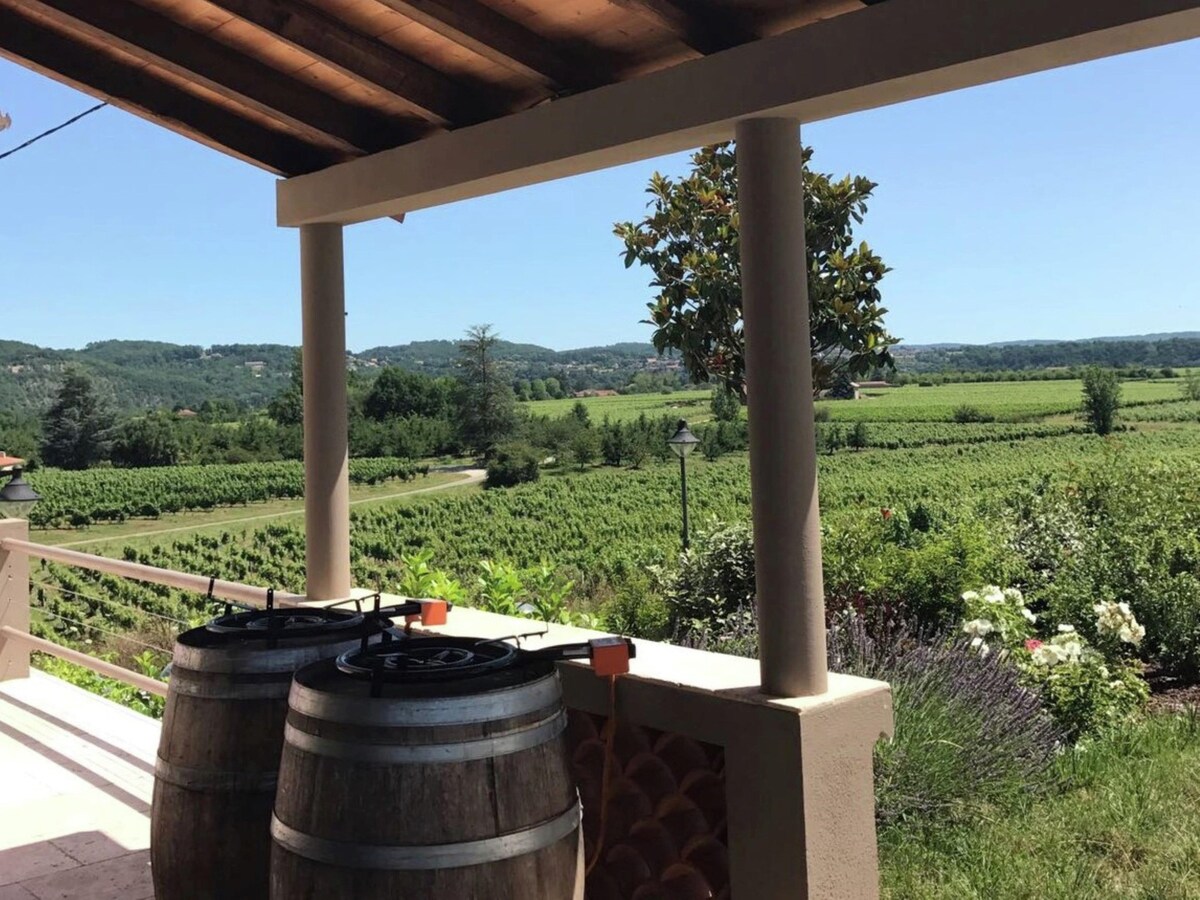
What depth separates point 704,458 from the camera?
2625 centimetres

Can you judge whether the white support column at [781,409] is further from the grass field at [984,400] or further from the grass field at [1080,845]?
the grass field at [984,400]

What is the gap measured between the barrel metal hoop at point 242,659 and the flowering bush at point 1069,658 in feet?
11.2

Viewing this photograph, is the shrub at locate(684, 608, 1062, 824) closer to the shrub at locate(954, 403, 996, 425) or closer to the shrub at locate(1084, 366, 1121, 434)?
the shrub at locate(1084, 366, 1121, 434)

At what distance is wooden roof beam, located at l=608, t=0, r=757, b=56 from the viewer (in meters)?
2.38

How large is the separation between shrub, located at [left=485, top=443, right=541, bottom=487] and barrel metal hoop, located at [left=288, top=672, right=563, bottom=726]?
26074mm

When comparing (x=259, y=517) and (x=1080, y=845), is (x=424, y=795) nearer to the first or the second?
(x=1080, y=845)

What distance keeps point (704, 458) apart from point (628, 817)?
77.9 feet

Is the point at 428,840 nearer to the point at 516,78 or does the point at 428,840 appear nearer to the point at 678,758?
the point at 678,758

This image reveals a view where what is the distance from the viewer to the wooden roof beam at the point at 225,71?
117 inches

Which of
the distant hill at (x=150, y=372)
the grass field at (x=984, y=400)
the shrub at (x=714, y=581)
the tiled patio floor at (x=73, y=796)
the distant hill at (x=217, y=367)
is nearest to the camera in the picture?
the tiled patio floor at (x=73, y=796)

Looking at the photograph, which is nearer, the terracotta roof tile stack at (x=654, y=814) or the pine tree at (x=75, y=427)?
the terracotta roof tile stack at (x=654, y=814)

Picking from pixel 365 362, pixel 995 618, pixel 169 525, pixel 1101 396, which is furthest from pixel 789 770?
pixel 365 362

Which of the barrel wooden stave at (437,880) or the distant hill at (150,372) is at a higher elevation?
the distant hill at (150,372)

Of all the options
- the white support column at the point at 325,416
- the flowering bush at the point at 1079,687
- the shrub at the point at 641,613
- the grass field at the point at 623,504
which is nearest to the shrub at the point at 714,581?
the shrub at the point at 641,613
